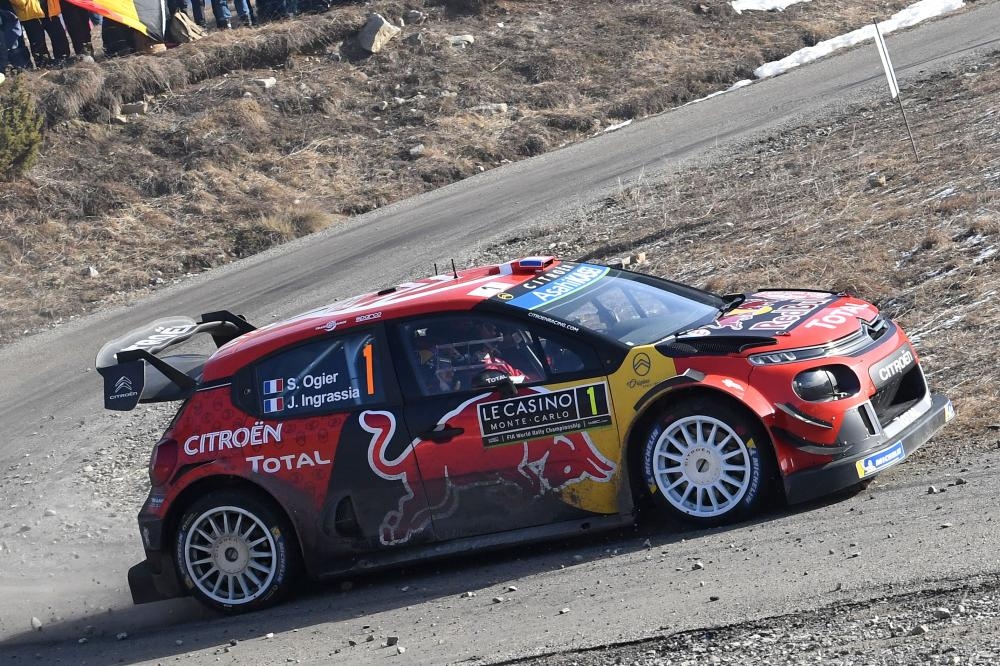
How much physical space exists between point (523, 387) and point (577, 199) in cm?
1135

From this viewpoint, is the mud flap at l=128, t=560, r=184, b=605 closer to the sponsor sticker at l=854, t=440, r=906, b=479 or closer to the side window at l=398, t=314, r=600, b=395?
the side window at l=398, t=314, r=600, b=395

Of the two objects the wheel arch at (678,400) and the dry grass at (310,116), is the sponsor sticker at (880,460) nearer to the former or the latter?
the wheel arch at (678,400)

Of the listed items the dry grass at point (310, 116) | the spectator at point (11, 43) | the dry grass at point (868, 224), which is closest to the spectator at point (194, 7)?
the dry grass at point (310, 116)

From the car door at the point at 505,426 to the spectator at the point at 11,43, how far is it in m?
19.6

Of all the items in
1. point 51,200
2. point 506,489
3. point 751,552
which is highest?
point 51,200

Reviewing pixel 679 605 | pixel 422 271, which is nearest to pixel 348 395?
pixel 679 605

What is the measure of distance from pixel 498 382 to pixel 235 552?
1.98m

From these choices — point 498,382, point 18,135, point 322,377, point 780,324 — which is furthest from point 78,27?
point 780,324

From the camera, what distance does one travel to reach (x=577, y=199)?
1802 centimetres

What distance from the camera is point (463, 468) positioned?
7.01 meters

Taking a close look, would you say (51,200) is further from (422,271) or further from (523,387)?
(523,387)

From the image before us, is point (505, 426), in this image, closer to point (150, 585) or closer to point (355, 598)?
point (355, 598)

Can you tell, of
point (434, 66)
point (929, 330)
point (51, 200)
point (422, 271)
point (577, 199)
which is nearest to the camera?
point (929, 330)

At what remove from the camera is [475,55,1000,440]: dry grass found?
9.43 metres
